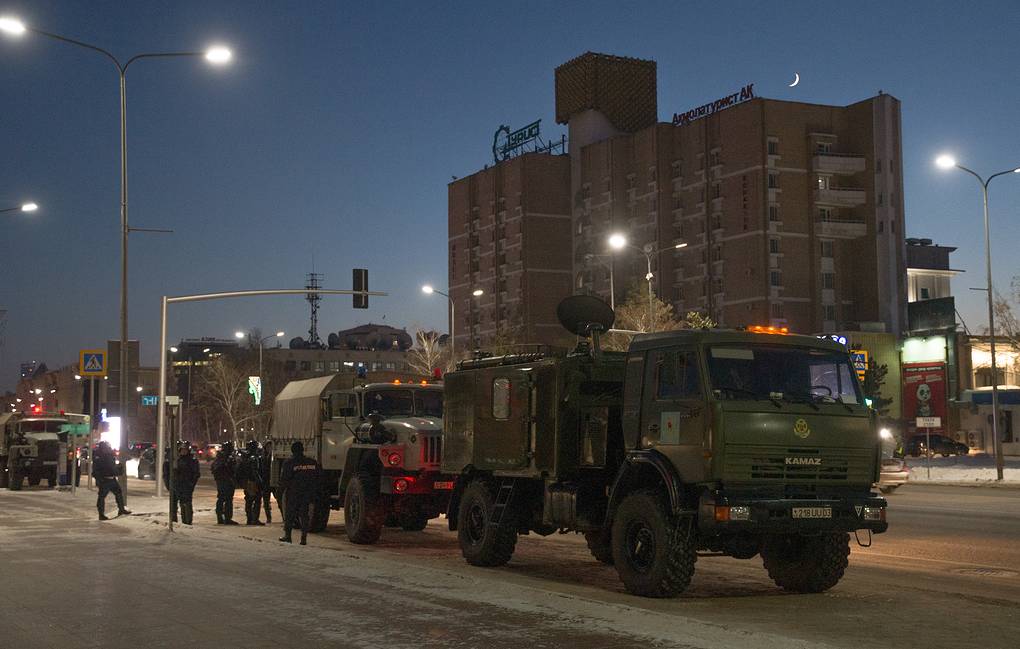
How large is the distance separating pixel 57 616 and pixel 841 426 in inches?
311

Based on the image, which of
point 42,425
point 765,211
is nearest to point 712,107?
point 765,211

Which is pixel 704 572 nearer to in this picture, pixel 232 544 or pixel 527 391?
pixel 527 391

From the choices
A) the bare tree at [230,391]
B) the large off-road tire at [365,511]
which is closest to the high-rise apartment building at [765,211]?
the bare tree at [230,391]

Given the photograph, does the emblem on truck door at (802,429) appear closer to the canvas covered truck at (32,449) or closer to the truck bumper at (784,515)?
the truck bumper at (784,515)

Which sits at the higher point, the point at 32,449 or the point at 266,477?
the point at 32,449

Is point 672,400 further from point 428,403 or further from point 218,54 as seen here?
point 218,54

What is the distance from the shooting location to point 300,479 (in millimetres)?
18656

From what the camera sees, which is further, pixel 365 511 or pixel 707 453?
pixel 365 511

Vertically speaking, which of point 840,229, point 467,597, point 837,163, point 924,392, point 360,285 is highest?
point 837,163

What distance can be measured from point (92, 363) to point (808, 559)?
26294 mm

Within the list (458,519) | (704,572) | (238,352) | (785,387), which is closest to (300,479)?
(458,519)

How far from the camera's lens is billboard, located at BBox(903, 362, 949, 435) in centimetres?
8188

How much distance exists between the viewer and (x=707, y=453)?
11.8 m

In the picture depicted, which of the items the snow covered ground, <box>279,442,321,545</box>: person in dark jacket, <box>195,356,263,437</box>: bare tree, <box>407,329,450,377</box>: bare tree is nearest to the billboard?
the snow covered ground
